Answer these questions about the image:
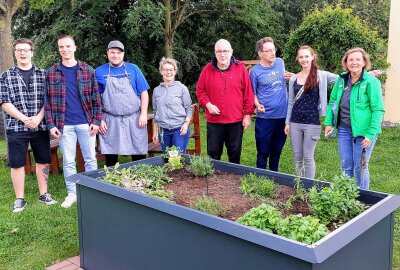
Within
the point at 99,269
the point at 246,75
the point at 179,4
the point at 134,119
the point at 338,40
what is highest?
the point at 179,4

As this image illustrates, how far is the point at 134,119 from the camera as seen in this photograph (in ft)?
14.7

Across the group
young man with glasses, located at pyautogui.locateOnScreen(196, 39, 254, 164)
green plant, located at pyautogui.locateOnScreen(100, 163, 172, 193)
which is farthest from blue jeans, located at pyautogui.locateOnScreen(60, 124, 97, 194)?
young man with glasses, located at pyautogui.locateOnScreen(196, 39, 254, 164)

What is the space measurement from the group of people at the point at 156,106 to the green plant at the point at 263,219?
182cm

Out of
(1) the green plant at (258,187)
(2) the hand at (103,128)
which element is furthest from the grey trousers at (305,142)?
(2) the hand at (103,128)

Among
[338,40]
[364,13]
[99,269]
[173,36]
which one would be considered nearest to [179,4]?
[173,36]

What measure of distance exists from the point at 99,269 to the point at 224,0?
1067cm

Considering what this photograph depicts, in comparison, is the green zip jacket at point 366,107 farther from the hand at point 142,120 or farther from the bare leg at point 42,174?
the bare leg at point 42,174

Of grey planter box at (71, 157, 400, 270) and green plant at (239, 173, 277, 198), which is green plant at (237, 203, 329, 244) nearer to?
grey planter box at (71, 157, 400, 270)

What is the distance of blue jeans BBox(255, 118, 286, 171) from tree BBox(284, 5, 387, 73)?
4662mm

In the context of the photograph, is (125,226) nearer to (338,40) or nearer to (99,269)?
(99,269)

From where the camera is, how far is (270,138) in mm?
4723

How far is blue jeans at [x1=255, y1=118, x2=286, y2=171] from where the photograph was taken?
462 centimetres

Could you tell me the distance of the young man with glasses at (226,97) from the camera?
4.35 meters

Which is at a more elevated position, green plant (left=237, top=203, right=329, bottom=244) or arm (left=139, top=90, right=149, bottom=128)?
arm (left=139, top=90, right=149, bottom=128)
